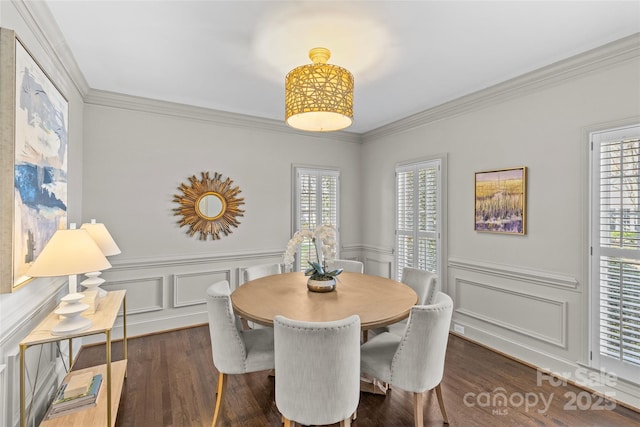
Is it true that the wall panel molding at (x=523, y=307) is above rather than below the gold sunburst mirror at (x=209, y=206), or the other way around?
below

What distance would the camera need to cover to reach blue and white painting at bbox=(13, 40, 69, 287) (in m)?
1.62

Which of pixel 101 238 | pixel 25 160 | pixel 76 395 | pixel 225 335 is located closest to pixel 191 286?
pixel 101 238

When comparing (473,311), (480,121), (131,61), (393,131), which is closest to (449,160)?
(480,121)

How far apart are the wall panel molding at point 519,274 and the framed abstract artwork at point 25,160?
3.74m

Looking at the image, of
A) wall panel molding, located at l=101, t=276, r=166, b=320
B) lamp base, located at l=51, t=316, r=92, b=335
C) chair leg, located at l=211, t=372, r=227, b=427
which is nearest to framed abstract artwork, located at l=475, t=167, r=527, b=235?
chair leg, located at l=211, t=372, r=227, b=427

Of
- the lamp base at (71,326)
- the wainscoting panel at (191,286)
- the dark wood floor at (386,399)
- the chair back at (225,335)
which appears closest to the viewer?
the lamp base at (71,326)

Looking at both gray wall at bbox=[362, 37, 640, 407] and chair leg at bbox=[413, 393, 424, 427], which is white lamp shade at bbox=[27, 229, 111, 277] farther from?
gray wall at bbox=[362, 37, 640, 407]

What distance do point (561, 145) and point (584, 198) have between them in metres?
0.50

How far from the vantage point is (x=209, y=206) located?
3.88 meters

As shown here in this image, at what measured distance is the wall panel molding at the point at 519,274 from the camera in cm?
262

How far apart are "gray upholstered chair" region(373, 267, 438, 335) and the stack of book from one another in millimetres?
2115

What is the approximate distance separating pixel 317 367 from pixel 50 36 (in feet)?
9.40

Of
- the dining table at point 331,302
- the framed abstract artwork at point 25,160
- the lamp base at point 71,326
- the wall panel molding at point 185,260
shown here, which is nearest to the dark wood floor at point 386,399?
the dining table at point 331,302

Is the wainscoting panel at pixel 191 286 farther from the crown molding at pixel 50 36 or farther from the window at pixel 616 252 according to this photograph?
the window at pixel 616 252
